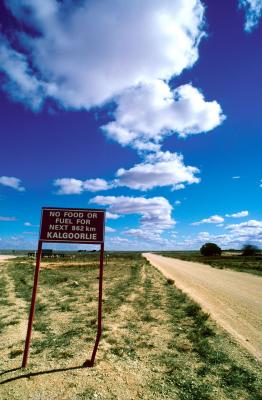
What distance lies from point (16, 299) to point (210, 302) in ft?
31.8

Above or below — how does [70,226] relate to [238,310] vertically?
above

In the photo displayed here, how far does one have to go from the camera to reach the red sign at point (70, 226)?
27.2 ft

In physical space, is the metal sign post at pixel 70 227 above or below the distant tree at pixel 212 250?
below

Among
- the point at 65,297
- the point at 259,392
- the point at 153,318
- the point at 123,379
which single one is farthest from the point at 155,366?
the point at 65,297

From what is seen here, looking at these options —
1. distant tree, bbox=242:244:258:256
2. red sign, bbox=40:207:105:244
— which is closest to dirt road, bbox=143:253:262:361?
red sign, bbox=40:207:105:244

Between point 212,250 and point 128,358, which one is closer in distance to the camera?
point 128,358

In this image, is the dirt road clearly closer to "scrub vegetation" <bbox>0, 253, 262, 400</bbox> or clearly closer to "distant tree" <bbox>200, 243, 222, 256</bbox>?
"scrub vegetation" <bbox>0, 253, 262, 400</bbox>

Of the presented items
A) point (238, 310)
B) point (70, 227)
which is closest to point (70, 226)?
point (70, 227)

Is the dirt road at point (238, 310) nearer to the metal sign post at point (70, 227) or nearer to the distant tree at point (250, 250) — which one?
the metal sign post at point (70, 227)

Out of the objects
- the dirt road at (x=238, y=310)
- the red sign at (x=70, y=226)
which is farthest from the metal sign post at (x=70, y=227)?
the dirt road at (x=238, y=310)

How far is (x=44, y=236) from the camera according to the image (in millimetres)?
8289

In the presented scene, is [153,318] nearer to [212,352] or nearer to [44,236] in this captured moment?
[212,352]

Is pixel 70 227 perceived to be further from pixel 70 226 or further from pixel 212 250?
pixel 212 250

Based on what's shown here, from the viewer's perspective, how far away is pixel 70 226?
8344 millimetres
